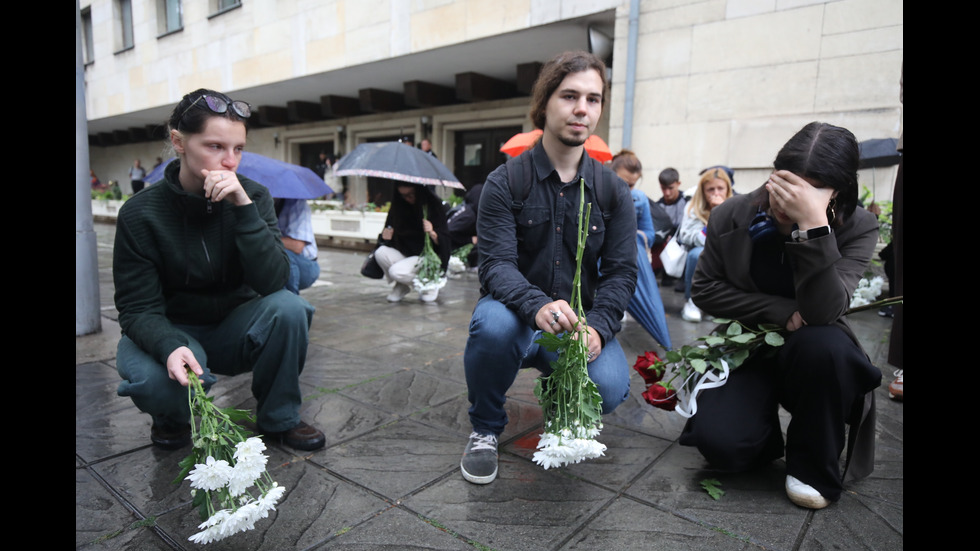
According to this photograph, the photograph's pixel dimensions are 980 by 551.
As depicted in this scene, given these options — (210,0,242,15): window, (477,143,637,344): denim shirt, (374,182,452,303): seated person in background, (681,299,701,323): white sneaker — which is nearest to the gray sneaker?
(477,143,637,344): denim shirt

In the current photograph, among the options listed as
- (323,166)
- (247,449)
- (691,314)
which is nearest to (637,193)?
(691,314)

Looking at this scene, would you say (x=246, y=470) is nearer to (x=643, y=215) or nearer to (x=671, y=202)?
(x=643, y=215)

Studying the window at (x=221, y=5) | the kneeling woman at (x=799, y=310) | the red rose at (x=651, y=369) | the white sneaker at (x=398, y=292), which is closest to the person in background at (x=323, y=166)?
the window at (x=221, y=5)

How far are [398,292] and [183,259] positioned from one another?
3.81 metres

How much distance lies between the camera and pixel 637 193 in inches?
198

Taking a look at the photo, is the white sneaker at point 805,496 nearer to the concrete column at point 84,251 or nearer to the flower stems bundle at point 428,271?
the flower stems bundle at point 428,271

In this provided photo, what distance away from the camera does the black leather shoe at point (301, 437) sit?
2.43 meters

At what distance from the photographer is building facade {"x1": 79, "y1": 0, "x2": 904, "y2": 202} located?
6.91 meters

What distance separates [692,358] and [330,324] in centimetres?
346

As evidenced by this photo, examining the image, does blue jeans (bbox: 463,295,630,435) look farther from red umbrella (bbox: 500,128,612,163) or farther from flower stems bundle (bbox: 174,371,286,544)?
red umbrella (bbox: 500,128,612,163)

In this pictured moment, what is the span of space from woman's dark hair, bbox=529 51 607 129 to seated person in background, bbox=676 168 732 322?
118 inches

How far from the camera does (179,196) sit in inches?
91.1
